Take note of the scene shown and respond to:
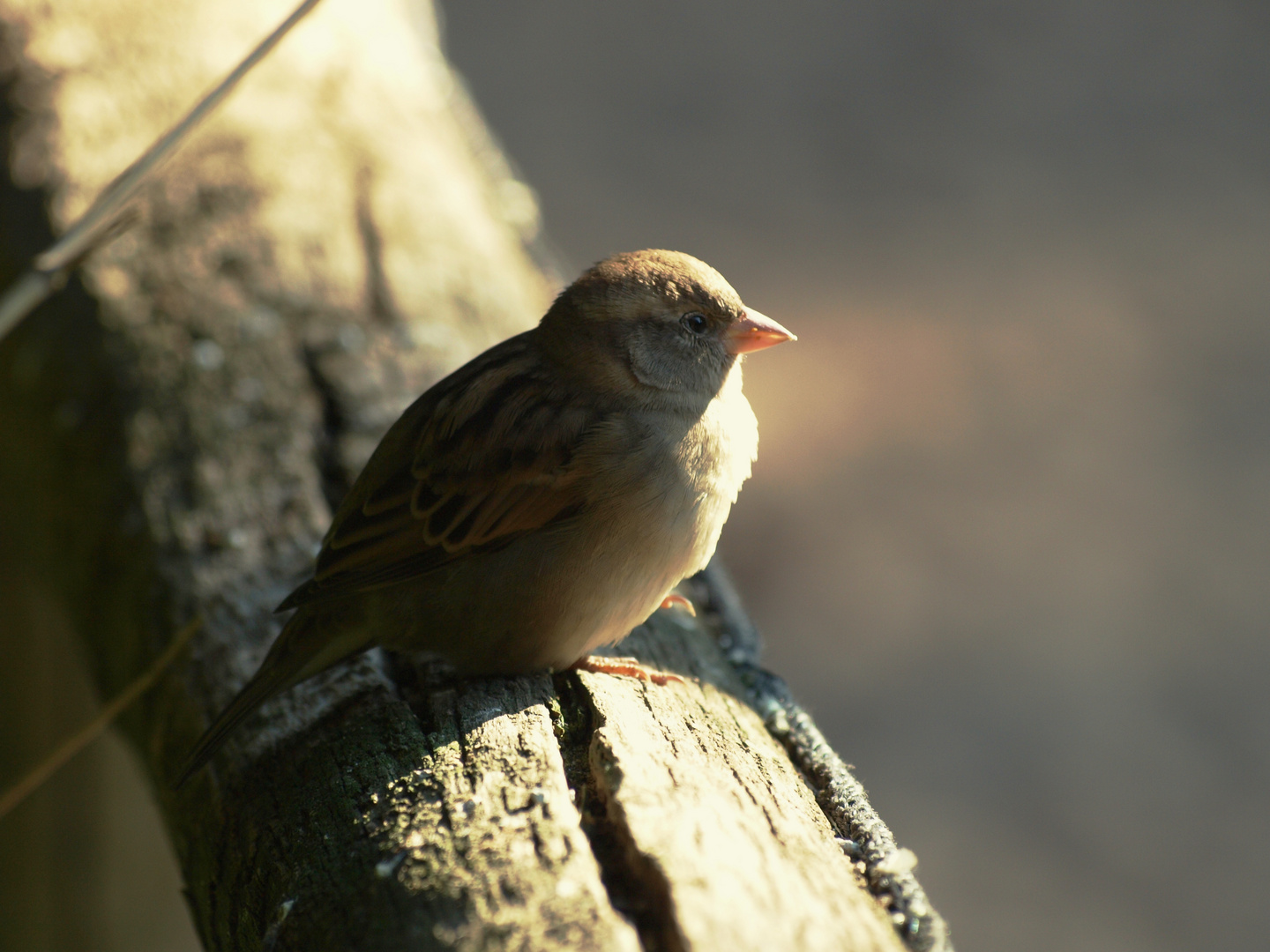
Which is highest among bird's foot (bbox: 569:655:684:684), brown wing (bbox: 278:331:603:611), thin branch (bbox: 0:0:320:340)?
thin branch (bbox: 0:0:320:340)

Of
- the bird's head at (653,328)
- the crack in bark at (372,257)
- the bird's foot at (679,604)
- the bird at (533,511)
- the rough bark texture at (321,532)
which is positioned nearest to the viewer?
the rough bark texture at (321,532)

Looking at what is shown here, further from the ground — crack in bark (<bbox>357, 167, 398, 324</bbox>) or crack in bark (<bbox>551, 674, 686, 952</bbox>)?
crack in bark (<bbox>357, 167, 398, 324</bbox>)

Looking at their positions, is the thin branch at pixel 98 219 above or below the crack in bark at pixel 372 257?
below

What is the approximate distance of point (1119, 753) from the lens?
410 centimetres

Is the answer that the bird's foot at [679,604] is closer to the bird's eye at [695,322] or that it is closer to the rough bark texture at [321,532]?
the rough bark texture at [321,532]

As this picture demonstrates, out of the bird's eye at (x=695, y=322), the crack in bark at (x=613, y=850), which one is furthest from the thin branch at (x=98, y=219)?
the crack in bark at (x=613, y=850)

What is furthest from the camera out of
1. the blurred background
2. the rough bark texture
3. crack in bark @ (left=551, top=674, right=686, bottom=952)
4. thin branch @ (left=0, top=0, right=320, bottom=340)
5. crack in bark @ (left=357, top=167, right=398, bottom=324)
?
the blurred background

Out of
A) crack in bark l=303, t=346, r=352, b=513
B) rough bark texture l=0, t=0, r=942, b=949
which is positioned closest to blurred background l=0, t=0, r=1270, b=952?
rough bark texture l=0, t=0, r=942, b=949

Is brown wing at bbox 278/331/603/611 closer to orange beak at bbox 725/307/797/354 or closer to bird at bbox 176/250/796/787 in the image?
bird at bbox 176/250/796/787

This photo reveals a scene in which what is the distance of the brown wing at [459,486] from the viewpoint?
1993mm

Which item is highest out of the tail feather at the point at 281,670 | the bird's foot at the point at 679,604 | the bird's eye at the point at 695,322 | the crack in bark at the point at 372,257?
the crack in bark at the point at 372,257

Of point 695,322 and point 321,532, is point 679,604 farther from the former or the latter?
point 321,532

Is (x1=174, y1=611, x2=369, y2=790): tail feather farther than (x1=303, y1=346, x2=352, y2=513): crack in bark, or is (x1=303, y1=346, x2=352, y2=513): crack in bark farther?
(x1=303, y1=346, x2=352, y2=513): crack in bark

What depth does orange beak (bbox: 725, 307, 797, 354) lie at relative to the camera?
2184mm
